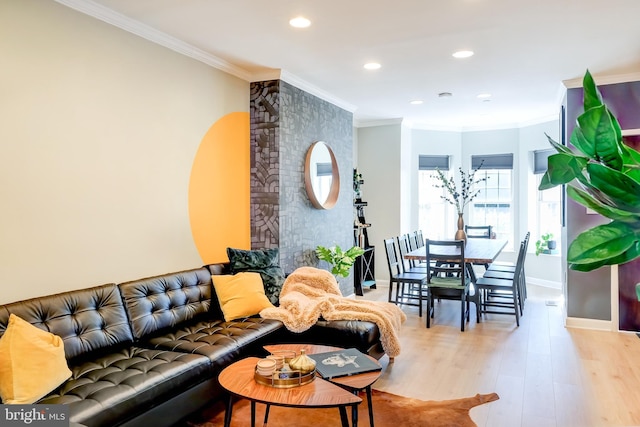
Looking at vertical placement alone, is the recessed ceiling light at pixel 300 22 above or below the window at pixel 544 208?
above

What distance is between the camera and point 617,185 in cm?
62

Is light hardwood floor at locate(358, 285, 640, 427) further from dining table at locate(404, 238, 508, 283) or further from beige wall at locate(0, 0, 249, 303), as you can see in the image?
beige wall at locate(0, 0, 249, 303)

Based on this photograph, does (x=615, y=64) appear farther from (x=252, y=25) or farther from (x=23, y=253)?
(x=23, y=253)

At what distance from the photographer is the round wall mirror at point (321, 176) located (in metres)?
5.11

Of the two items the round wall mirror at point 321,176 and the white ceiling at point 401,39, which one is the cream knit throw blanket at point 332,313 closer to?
the round wall mirror at point 321,176

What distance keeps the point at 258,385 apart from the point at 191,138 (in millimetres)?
2432

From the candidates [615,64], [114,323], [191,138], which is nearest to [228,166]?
[191,138]

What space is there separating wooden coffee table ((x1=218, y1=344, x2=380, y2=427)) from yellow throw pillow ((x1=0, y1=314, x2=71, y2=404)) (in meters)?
0.81

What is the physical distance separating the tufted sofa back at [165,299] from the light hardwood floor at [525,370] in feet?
5.09

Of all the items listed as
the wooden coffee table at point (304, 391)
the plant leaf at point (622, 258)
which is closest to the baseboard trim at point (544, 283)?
the wooden coffee table at point (304, 391)

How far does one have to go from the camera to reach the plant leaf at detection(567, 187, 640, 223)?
627 millimetres

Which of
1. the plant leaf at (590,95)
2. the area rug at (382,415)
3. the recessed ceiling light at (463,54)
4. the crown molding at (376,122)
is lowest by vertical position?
the area rug at (382,415)

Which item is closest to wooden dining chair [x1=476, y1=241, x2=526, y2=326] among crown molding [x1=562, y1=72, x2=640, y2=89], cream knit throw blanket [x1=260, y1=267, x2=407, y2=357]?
cream knit throw blanket [x1=260, y1=267, x2=407, y2=357]

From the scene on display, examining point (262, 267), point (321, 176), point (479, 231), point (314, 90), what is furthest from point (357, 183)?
point (262, 267)
